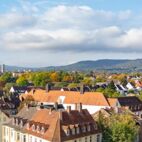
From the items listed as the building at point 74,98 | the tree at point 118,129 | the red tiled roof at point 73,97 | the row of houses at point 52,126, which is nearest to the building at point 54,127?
the row of houses at point 52,126

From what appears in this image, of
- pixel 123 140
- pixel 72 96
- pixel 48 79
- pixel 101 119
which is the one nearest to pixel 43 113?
pixel 101 119

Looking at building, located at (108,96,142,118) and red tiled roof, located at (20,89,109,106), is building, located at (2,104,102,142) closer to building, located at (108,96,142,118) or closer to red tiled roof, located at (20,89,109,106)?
building, located at (108,96,142,118)

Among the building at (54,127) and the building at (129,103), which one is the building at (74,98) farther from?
the building at (54,127)

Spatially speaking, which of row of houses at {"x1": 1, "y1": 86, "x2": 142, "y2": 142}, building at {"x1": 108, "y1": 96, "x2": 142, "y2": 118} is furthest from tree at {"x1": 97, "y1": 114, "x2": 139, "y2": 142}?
building at {"x1": 108, "y1": 96, "x2": 142, "y2": 118}

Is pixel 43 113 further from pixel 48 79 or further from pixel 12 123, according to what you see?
pixel 48 79

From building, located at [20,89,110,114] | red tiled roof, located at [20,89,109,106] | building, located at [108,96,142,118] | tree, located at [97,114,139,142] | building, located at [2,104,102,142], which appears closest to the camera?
building, located at [2,104,102,142]
